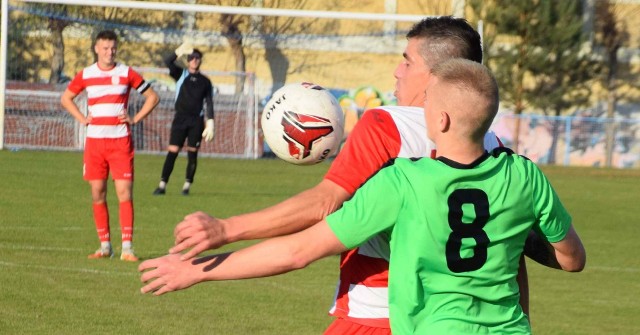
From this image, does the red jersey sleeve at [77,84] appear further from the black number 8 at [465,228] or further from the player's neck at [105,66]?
the black number 8 at [465,228]

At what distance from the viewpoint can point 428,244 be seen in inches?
129

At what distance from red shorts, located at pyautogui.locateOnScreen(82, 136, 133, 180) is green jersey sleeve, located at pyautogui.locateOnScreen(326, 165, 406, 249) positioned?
7.91 metres

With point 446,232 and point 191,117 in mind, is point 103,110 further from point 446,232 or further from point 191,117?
point 446,232

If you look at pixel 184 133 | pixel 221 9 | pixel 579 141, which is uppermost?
pixel 221 9

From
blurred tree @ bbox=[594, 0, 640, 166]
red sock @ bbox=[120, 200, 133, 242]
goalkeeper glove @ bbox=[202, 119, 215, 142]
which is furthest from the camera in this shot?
blurred tree @ bbox=[594, 0, 640, 166]

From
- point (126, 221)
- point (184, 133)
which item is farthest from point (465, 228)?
point (184, 133)

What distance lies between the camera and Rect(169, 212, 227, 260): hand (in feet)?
10.4

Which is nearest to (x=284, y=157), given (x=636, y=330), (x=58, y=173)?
(x=636, y=330)

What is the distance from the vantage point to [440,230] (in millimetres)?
3270

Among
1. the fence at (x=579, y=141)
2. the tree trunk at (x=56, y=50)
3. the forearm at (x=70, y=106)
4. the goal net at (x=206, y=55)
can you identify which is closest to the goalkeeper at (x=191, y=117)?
the goal net at (x=206, y=55)

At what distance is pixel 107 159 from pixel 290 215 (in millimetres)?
7816

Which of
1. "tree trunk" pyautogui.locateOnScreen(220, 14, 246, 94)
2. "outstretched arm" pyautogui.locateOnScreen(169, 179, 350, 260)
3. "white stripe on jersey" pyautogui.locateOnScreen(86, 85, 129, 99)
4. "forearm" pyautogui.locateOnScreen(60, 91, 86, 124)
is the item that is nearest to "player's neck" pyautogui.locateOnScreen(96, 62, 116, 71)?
"white stripe on jersey" pyautogui.locateOnScreen(86, 85, 129, 99)

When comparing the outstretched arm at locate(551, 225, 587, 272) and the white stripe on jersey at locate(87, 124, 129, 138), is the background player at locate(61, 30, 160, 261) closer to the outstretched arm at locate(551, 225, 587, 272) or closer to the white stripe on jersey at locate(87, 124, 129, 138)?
the white stripe on jersey at locate(87, 124, 129, 138)

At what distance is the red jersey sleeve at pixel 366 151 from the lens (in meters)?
3.65
